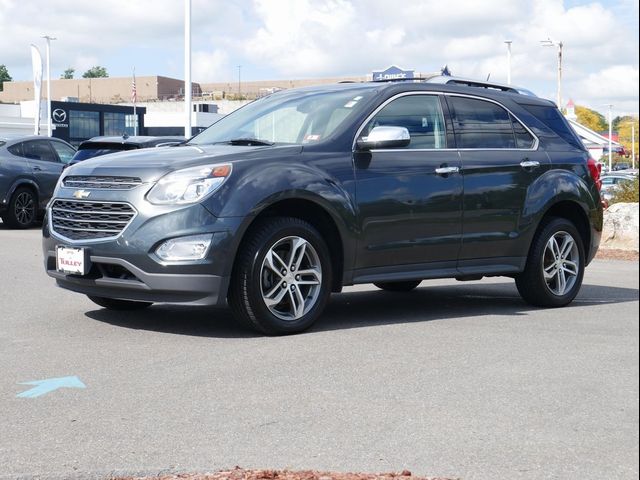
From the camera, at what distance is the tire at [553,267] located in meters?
8.73

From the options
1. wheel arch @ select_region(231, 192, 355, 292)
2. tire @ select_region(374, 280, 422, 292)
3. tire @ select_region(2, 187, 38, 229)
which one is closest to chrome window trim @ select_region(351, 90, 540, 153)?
wheel arch @ select_region(231, 192, 355, 292)

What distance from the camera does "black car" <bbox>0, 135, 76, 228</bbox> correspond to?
18438mm

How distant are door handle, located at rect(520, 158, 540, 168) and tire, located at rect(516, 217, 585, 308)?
52 centimetres

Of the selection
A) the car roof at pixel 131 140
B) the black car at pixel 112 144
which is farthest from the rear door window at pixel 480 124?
the black car at pixel 112 144

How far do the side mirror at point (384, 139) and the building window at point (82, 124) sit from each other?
8534 cm

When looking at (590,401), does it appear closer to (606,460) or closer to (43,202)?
(606,460)

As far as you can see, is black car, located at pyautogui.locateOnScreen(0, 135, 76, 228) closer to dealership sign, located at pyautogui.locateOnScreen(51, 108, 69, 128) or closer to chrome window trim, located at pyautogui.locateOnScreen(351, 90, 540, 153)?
chrome window trim, located at pyautogui.locateOnScreen(351, 90, 540, 153)

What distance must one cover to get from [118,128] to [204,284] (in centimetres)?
9172

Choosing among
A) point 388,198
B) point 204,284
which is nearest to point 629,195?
point 388,198

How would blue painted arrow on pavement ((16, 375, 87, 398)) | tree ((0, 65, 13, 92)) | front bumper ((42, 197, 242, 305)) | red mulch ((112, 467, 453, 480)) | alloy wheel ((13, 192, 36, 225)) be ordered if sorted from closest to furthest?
red mulch ((112, 467, 453, 480)), blue painted arrow on pavement ((16, 375, 87, 398)), front bumper ((42, 197, 242, 305)), alloy wheel ((13, 192, 36, 225)), tree ((0, 65, 13, 92))

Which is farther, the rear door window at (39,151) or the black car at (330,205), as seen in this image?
the rear door window at (39,151)

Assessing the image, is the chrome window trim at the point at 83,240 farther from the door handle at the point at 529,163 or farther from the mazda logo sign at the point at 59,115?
the mazda logo sign at the point at 59,115

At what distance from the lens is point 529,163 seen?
866 cm

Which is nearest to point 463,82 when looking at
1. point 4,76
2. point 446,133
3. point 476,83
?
point 476,83
